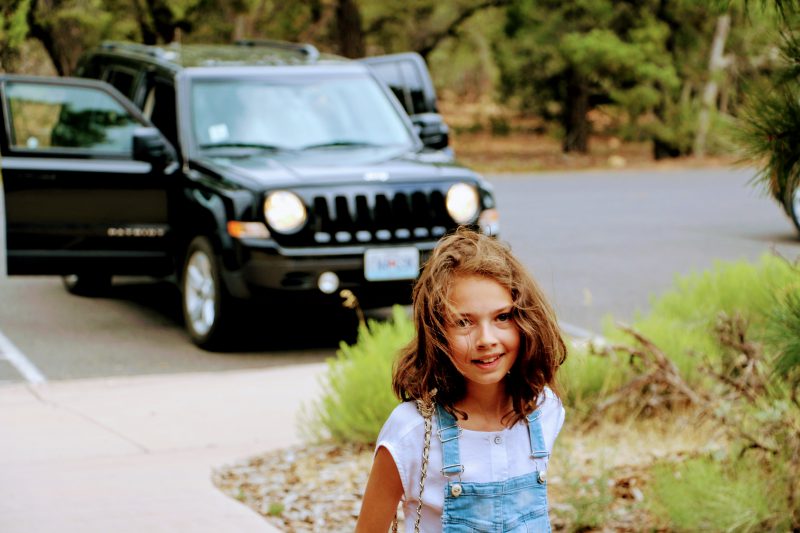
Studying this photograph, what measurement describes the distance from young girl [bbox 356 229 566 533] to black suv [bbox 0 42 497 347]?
18.1 feet

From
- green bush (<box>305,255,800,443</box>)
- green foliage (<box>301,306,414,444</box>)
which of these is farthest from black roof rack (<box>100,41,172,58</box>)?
green foliage (<box>301,306,414,444</box>)

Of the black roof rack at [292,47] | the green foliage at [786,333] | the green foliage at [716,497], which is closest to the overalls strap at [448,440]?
the green foliage at [786,333]

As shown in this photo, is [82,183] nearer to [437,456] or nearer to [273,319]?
[273,319]

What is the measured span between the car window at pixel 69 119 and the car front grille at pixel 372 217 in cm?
167

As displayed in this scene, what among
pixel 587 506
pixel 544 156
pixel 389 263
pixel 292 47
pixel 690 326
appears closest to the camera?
pixel 587 506

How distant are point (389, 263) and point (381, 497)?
5759 mm

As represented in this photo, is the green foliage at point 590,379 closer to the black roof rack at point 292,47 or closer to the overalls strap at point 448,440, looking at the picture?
the overalls strap at point 448,440

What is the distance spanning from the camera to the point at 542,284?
36.8 ft

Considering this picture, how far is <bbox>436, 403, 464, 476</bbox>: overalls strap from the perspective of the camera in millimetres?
2584

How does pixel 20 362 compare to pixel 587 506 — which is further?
pixel 20 362

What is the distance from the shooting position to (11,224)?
8.71 m

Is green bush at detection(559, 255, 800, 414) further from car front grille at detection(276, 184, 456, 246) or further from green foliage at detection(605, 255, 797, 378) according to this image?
car front grille at detection(276, 184, 456, 246)

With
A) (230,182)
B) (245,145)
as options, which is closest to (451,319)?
(230,182)

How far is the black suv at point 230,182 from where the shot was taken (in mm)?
8242
